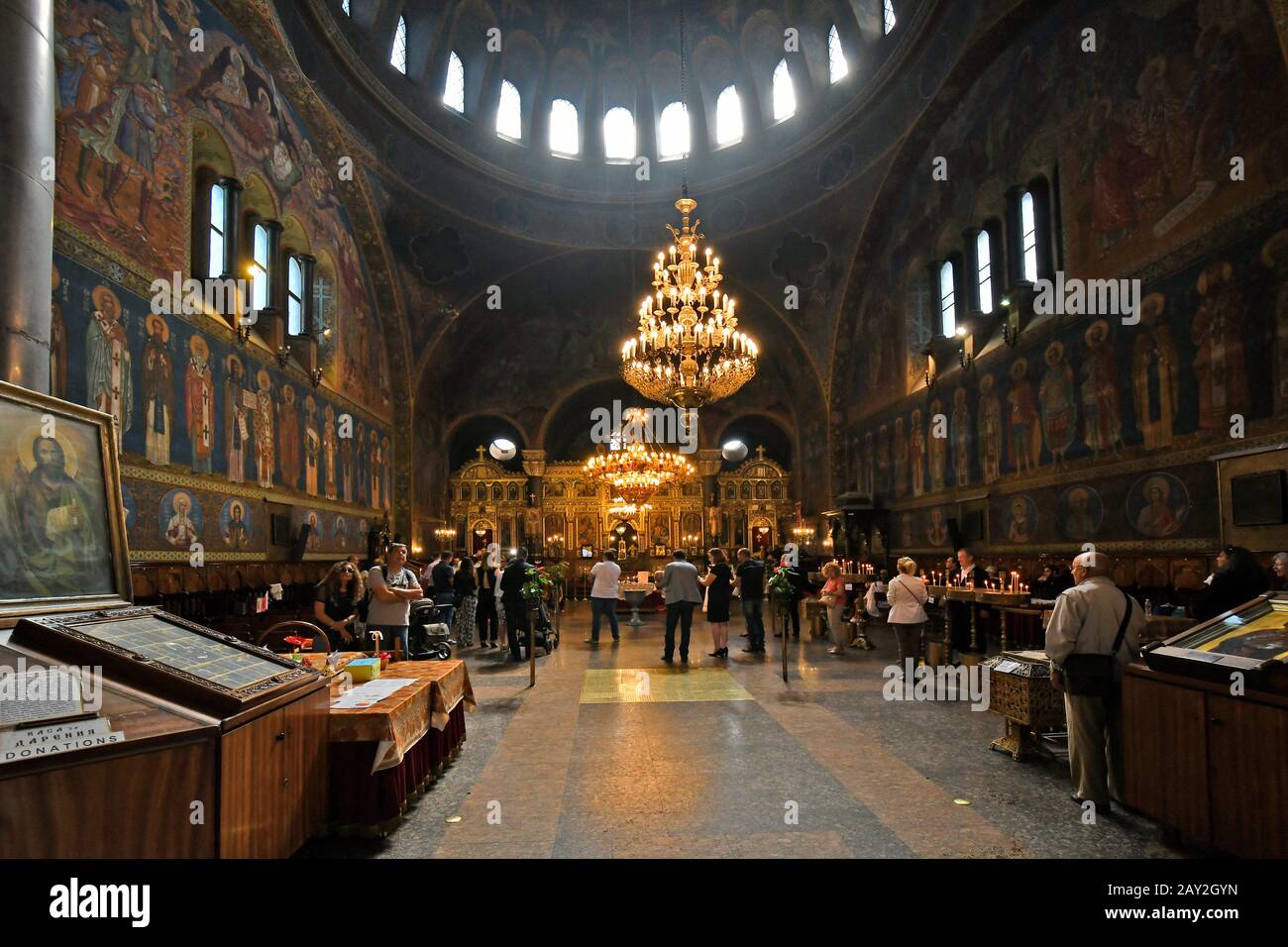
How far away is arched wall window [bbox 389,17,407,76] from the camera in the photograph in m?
17.2

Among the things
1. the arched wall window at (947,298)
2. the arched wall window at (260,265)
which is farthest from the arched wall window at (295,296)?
the arched wall window at (947,298)

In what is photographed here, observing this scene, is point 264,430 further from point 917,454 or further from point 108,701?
point 917,454

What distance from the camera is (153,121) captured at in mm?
9625

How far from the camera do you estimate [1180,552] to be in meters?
9.29

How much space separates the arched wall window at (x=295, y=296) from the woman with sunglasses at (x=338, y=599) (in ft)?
29.9

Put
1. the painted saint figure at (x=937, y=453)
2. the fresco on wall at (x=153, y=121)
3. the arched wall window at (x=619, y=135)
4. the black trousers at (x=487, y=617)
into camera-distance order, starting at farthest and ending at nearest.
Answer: the arched wall window at (x=619, y=135)
the painted saint figure at (x=937, y=453)
the black trousers at (x=487, y=617)
the fresco on wall at (x=153, y=121)

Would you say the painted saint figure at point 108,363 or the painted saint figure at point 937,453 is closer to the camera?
the painted saint figure at point 108,363

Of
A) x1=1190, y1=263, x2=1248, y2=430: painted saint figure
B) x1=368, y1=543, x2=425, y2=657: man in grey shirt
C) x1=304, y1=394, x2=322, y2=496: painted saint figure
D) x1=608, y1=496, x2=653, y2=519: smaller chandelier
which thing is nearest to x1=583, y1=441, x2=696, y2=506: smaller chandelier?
x1=608, y1=496, x2=653, y2=519: smaller chandelier

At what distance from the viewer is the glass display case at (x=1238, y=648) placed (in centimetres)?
318

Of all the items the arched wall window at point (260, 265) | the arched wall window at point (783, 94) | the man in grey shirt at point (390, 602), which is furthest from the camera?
the arched wall window at point (783, 94)

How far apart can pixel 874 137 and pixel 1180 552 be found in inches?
455

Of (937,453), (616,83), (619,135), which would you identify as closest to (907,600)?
(937,453)

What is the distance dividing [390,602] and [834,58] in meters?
17.4

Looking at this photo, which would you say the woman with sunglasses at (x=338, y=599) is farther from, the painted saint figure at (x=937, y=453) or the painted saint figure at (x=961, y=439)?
the painted saint figure at (x=937, y=453)
